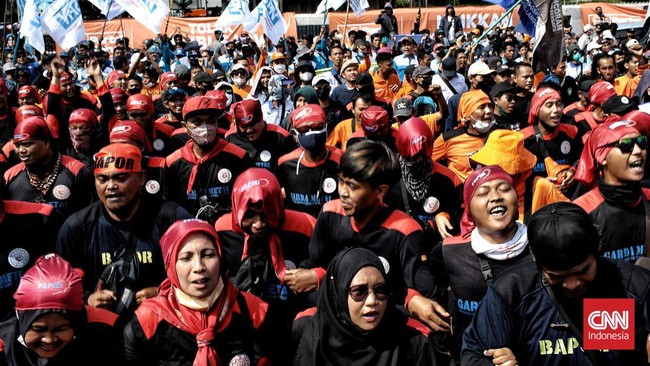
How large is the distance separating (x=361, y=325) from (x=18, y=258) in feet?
8.86

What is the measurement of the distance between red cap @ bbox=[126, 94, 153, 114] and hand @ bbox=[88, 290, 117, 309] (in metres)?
4.29

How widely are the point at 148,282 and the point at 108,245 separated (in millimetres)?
393

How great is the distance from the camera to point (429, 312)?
364 centimetres

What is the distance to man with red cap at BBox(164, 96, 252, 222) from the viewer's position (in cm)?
648

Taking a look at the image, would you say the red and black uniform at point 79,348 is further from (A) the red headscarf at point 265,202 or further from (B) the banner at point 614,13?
(B) the banner at point 614,13

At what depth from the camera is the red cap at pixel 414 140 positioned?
559 cm

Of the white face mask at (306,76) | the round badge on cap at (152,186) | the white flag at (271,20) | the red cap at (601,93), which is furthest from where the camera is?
the white flag at (271,20)

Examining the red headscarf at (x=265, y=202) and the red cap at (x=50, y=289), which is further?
the red headscarf at (x=265, y=202)

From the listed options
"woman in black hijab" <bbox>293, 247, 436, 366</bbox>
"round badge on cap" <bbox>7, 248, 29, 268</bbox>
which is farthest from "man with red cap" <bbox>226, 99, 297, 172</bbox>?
"woman in black hijab" <bbox>293, 247, 436, 366</bbox>

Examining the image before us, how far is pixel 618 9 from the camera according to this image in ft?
97.6

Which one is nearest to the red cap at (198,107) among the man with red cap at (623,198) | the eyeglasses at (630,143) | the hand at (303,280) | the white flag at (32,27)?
the hand at (303,280)

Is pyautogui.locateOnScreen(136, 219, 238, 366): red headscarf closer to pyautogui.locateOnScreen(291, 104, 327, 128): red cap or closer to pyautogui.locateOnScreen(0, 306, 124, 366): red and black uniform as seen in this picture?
pyautogui.locateOnScreen(0, 306, 124, 366): red and black uniform

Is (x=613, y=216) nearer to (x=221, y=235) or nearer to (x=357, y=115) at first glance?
(x=221, y=235)

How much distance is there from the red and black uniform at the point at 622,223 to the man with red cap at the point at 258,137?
12.6 ft
